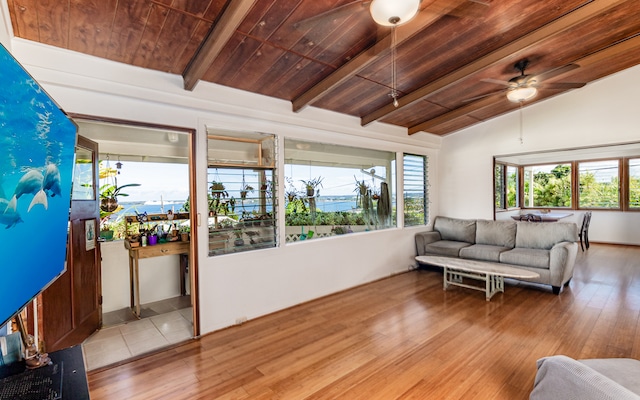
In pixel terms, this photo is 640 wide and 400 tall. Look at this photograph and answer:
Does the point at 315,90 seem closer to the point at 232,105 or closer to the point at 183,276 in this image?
the point at 232,105

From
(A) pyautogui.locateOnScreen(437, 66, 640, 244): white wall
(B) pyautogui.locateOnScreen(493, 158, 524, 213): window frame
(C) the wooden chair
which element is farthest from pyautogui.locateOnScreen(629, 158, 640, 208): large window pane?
(B) pyautogui.locateOnScreen(493, 158, 524, 213): window frame

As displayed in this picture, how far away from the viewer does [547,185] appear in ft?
27.9

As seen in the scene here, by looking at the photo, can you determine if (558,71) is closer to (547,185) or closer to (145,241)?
(145,241)

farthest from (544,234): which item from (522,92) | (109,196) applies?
(109,196)

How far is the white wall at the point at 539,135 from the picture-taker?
167 inches

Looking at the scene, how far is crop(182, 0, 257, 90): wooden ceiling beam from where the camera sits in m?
1.92

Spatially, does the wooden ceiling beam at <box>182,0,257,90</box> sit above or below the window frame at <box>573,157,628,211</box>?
above

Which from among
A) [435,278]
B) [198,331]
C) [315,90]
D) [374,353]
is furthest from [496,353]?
[315,90]

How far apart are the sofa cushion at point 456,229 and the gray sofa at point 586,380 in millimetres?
3597

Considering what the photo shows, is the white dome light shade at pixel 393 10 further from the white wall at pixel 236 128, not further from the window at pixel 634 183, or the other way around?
the window at pixel 634 183

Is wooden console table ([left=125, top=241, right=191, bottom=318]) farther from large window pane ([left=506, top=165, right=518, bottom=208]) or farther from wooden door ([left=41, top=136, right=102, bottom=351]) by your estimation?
large window pane ([left=506, top=165, right=518, bottom=208])

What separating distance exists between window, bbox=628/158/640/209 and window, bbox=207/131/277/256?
8.82 meters

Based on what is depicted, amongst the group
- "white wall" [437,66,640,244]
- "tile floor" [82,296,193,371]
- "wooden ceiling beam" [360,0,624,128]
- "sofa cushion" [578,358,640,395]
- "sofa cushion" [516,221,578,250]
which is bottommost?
"tile floor" [82,296,193,371]

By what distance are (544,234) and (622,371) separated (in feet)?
11.1
